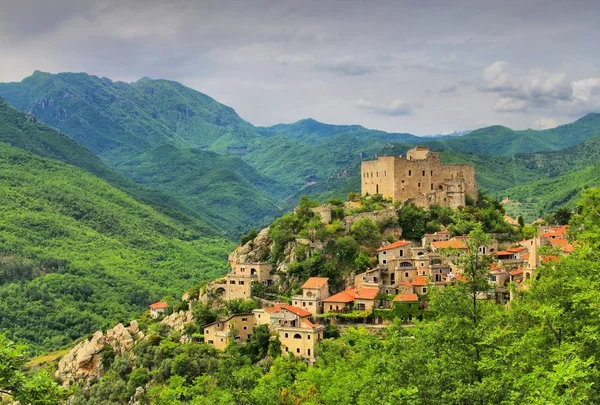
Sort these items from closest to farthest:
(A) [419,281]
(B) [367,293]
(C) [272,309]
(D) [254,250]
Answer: (B) [367,293]
(C) [272,309]
(A) [419,281]
(D) [254,250]

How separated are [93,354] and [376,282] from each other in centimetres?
4081

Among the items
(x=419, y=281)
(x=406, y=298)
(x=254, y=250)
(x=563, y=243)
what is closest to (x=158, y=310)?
(x=254, y=250)

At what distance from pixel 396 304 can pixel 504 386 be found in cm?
3944

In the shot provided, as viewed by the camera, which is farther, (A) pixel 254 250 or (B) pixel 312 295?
(A) pixel 254 250

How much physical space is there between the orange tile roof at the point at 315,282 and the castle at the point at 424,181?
20692 millimetres

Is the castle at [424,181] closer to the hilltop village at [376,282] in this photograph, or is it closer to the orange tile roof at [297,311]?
the hilltop village at [376,282]

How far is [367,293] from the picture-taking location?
68688 mm

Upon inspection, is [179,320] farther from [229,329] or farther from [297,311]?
[297,311]

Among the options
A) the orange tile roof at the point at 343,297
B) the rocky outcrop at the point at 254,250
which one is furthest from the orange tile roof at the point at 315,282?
the rocky outcrop at the point at 254,250

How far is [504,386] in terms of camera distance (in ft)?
88.6

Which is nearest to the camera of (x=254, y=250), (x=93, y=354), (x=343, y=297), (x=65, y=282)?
(x=343, y=297)

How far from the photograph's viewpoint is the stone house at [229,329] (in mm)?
70000

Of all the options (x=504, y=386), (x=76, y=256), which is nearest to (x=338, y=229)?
(x=504, y=386)

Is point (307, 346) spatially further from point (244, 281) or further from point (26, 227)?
point (26, 227)
